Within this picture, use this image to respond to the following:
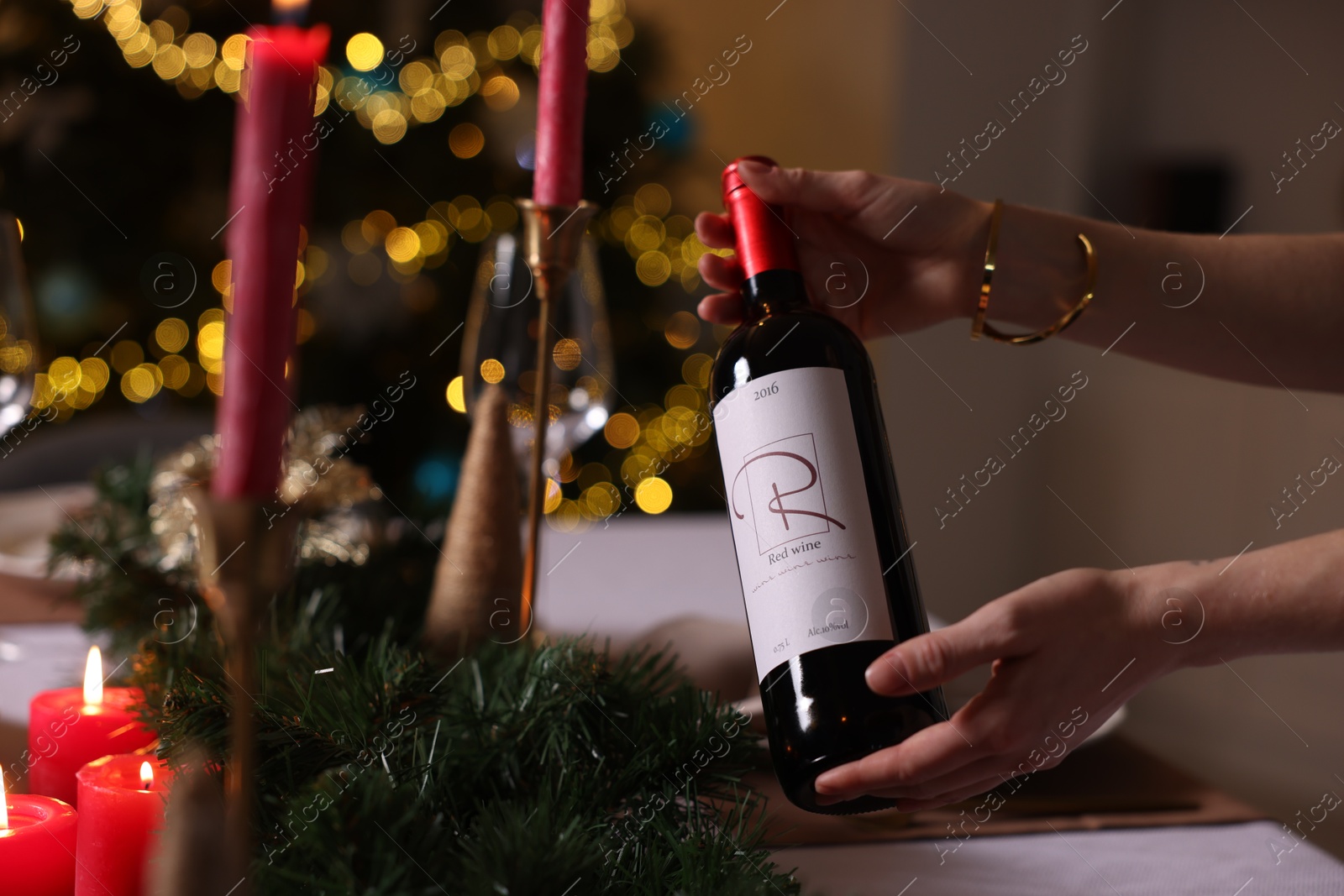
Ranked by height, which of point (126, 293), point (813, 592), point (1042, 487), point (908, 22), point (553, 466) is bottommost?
point (813, 592)

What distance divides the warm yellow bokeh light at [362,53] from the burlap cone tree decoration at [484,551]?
160cm

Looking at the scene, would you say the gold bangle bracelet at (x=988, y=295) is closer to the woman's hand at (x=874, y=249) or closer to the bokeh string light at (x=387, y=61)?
the woman's hand at (x=874, y=249)

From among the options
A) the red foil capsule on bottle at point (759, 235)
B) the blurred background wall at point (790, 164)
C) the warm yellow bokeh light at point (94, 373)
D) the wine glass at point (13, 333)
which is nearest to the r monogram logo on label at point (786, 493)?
the red foil capsule on bottle at point (759, 235)

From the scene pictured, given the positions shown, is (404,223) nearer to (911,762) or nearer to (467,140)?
(467,140)

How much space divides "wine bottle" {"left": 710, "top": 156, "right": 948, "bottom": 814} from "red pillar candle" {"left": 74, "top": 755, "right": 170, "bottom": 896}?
26 cm

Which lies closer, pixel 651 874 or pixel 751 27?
pixel 651 874

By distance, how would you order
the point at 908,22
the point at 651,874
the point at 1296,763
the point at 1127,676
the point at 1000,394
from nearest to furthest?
the point at 651,874
the point at 1127,676
the point at 1296,763
the point at 908,22
the point at 1000,394

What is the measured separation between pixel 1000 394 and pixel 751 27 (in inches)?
49.9

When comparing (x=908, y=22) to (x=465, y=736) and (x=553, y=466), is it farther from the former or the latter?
(x=465, y=736)

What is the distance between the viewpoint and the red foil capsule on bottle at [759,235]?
546mm

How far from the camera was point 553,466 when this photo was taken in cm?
79

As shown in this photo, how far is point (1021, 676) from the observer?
0.48 metres

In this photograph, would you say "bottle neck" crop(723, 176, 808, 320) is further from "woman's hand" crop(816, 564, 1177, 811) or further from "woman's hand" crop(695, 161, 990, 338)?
"woman's hand" crop(816, 564, 1177, 811)

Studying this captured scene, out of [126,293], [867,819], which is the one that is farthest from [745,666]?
[126,293]
